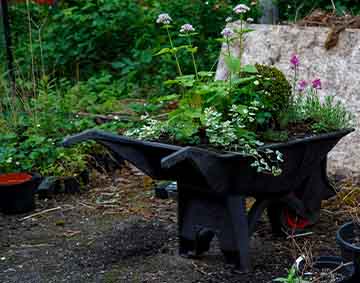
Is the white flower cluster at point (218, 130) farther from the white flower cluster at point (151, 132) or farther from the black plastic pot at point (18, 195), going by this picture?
the black plastic pot at point (18, 195)

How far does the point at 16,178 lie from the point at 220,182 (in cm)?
209

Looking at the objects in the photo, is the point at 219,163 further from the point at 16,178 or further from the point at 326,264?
the point at 16,178

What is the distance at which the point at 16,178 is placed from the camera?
530 cm

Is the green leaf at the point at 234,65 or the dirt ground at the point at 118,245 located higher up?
the green leaf at the point at 234,65

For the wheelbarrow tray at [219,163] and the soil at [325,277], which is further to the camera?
the wheelbarrow tray at [219,163]

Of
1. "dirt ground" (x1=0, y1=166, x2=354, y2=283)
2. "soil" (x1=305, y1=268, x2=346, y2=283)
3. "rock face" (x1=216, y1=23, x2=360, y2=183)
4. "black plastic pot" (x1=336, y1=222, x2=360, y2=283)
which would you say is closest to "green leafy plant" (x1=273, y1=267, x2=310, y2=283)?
"soil" (x1=305, y1=268, x2=346, y2=283)

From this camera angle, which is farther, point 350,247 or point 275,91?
point 275,91

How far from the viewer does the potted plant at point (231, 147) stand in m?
3.71

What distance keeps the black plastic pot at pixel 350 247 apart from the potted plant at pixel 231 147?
0.43 metres

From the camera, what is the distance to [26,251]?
445cm

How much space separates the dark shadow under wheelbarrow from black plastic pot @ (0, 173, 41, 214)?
53.3 inches

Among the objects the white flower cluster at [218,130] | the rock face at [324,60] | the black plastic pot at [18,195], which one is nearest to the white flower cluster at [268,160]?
the white flower cluster at [218,130]

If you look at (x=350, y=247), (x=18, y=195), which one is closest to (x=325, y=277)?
(x=350, y=247)

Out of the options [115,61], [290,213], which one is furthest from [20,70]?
[290,213]
